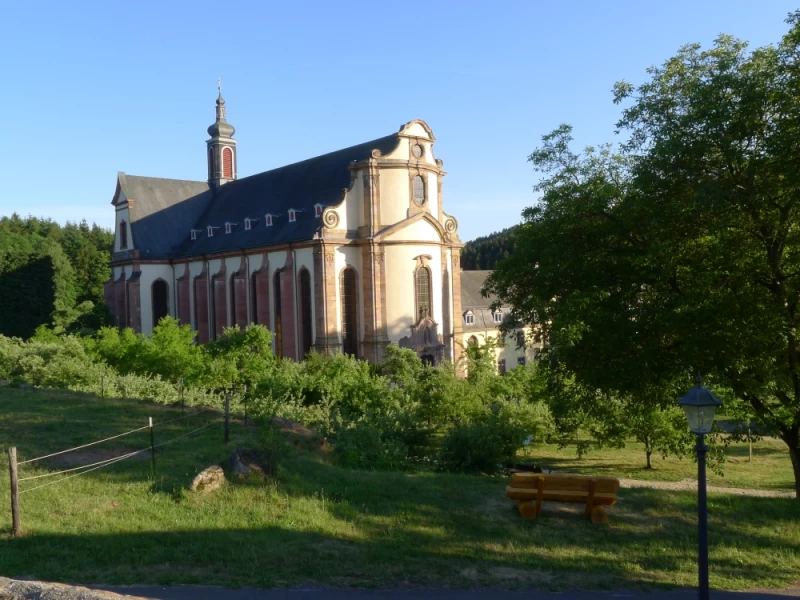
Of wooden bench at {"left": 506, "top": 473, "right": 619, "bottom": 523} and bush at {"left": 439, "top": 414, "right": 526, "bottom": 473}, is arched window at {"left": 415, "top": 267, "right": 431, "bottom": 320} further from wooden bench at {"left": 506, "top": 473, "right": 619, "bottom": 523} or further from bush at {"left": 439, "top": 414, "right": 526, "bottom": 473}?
wooden bench at {"left": 506, "top": 473, "right": 619, "bottom": 523}

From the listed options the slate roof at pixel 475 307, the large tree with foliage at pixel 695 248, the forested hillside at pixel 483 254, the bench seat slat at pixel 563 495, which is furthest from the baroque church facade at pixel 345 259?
the forested hillside at pixel 483 254

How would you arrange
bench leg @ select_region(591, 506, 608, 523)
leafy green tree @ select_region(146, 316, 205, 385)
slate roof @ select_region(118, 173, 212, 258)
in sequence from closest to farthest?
bench leg @ select_region(591, 506, 608, 523), leafy green tree @ select_region(146, 316, 205, 385), slate roof @ select_region(118, 173, 212, 258)

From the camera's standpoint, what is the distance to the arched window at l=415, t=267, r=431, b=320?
138 ft

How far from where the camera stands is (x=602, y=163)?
16688 mm

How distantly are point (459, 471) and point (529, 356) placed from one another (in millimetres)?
40659

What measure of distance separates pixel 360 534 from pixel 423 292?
31001 millimetres

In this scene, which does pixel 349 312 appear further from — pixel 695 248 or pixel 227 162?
pixel 695 248

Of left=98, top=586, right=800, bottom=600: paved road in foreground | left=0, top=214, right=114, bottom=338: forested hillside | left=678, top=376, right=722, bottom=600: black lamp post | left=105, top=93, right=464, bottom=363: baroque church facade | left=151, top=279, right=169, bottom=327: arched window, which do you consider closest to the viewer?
left=678, top=376, right=722, bottom=600: black lamp post

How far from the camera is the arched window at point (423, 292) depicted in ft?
138

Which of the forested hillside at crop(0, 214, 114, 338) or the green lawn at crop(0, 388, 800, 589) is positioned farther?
the forested hillside at crop(0, 214, 114, 338)

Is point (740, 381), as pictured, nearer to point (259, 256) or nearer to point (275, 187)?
point (259, 256)

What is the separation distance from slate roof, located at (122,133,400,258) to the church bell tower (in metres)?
1.19

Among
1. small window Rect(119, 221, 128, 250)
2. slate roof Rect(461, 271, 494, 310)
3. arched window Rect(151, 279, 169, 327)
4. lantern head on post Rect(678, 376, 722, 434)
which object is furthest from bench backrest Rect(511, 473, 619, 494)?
small window Rect(119, 221, 128, 250)

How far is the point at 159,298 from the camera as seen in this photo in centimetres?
5472
